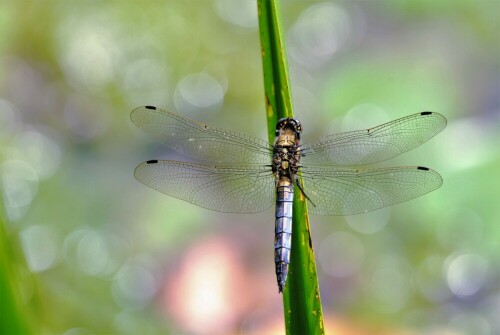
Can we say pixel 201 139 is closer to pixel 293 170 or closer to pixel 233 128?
pixel 293 170

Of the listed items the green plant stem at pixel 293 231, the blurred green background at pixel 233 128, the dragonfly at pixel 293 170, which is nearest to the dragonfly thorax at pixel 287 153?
the dragonfly at pixel 293 170

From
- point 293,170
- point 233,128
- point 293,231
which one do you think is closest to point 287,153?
point 293,170

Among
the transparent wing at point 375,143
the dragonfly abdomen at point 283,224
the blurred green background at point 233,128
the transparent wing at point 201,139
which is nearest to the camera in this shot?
the dragonfly abdomen at point 283,224

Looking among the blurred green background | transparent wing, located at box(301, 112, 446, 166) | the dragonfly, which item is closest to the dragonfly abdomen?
the dragonfly

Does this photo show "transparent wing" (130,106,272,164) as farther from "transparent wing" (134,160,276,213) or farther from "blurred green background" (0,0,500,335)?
"blurred green background" (0,0,500,335)

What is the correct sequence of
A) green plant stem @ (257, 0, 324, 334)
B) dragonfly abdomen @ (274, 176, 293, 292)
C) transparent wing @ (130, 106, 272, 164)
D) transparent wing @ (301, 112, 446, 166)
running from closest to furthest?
1. green plant stem @ (257, 0, 324, 334)
2. dragonfly abdomen @ (274, 176, 293, 292)
3. transparent wing @ (301, 112, 446, 166)
4. transparent wing @ (130, 106, 272, 164)

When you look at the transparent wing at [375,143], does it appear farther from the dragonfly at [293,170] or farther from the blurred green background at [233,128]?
the blurred green background at [233,128]
